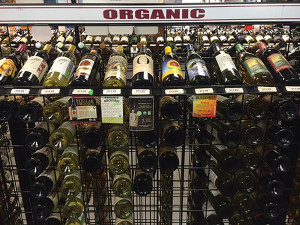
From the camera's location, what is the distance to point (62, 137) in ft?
4.87

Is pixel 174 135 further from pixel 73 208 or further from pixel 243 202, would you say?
pixel 73 208

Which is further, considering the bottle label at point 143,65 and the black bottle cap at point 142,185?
the black bottle cap at point 142,185

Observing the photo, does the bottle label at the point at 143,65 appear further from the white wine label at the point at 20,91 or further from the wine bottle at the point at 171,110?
the white wine label at the point at 20,91

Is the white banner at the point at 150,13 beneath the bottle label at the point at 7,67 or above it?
above

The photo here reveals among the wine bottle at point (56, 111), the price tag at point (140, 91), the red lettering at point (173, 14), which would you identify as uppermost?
the red lettering at point (173, 14)

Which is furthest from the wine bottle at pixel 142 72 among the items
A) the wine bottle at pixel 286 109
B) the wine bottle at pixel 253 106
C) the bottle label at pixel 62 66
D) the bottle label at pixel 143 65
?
the wine bottle at pixel 286 109

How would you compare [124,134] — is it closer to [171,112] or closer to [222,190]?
[171,112]

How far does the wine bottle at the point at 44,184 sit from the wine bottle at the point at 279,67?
1.26 m

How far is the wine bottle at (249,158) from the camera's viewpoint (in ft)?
4.90

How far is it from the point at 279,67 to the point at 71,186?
1235 mm

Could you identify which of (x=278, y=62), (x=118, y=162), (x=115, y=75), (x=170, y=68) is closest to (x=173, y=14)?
(x=170, y=68)

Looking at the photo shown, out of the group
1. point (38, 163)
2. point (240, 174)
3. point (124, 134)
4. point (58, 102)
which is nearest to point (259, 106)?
point (240, 174)

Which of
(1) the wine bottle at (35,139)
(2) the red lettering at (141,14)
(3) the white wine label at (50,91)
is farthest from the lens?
(2) the red lettering at (141,14)

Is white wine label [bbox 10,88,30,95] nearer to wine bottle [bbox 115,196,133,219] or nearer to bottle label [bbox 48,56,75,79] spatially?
bottle label [bbox 48,56,75,79]
